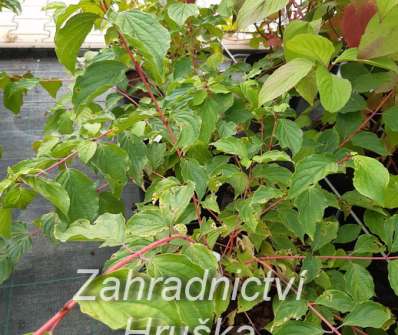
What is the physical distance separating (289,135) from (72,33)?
0.39m

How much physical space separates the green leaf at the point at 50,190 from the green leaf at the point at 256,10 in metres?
0.38

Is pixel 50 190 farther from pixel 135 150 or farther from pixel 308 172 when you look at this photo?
pixel 308 172

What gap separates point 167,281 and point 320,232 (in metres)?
0.38

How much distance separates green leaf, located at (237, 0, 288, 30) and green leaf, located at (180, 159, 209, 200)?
0.24 meters

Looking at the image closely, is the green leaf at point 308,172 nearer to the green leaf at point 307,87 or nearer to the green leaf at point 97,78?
the green leaf at point 307,87

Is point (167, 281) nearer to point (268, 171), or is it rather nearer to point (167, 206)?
point (167, 206)

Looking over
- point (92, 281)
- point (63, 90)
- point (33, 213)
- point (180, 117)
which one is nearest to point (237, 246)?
point (180, 117)

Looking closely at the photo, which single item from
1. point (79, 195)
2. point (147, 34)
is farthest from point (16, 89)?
point (147, 34)

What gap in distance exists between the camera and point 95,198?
0.68m

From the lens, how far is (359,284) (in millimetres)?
693

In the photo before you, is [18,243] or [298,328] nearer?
[298,328]

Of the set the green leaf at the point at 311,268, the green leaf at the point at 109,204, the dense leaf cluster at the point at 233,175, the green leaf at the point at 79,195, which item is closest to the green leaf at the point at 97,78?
the dense leaf cluster at the point at 233,175

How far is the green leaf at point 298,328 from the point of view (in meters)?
0.60

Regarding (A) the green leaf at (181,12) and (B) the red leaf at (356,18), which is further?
(A) the green leaf at (181,12)
